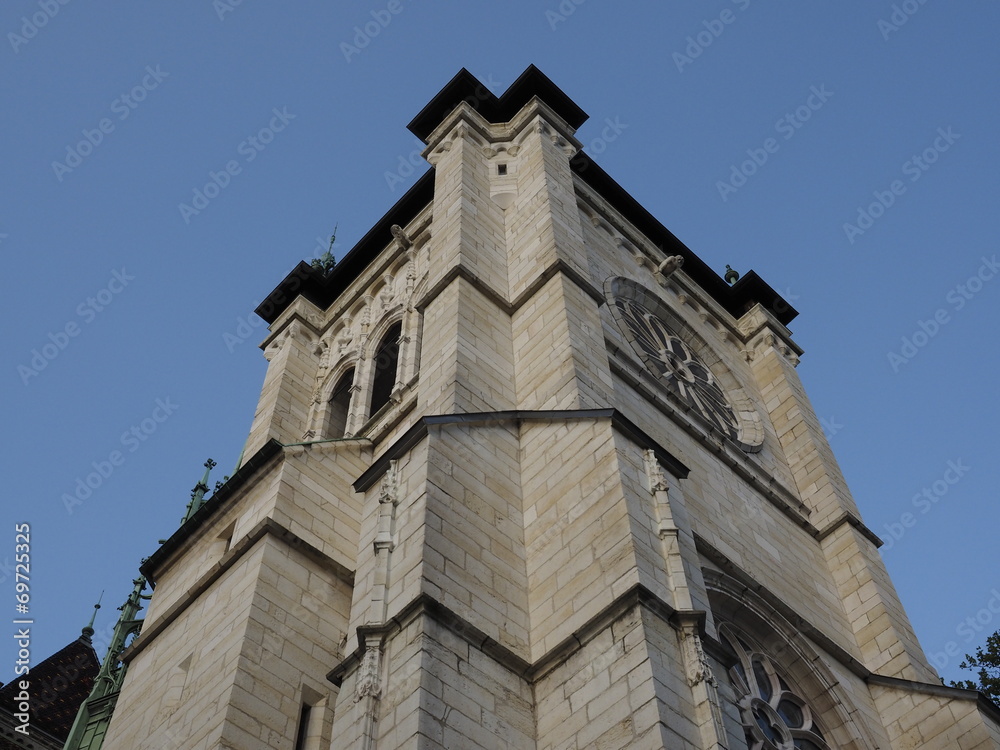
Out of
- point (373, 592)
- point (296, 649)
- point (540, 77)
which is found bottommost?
point (373, 592)

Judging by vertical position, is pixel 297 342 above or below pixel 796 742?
above

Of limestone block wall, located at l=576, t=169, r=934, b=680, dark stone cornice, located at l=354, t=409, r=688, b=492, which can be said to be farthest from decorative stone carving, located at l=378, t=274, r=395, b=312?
dark stone cornice, located at l=354, t=409, r=688, b=492

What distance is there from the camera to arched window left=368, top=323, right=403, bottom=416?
21125 mm

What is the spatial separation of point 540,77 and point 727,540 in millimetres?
11655

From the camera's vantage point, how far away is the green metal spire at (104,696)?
51.4ft

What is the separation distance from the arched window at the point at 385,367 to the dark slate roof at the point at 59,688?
8.95 meters

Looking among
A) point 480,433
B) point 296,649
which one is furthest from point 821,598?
point 296,649

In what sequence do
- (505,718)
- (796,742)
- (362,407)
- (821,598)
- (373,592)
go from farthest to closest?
(362,407) → (821,598) → (796,742) → (373,592) → (505,718)

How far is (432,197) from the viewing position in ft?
83.6

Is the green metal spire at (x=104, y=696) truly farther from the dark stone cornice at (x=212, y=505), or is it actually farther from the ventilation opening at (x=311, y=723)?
the ventilation opening at (x=311, y=723)

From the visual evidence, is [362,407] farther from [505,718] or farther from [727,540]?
[505,718]

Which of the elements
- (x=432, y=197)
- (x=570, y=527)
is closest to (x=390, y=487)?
(x=570, y=527)

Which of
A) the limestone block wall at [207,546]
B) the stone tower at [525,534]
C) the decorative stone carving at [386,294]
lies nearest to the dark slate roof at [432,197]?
the stone tower at [525,534]

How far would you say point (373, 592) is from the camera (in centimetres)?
1152
